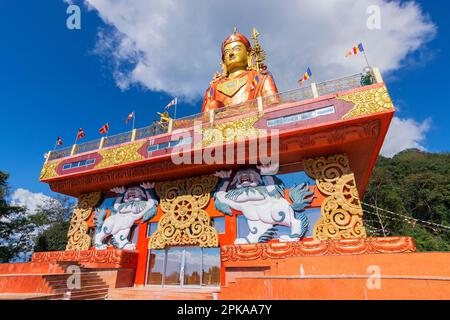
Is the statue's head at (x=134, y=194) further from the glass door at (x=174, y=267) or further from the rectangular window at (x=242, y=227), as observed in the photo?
the rectangular window at (x=242, y=227)

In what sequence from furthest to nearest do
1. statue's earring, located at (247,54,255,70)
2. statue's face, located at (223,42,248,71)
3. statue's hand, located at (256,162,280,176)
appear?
1. statue's earring, located at (247,54,255,70)
2. statue's face, located at (223,42,248,71)
3. statue's hand, located at (256,162,280,176)

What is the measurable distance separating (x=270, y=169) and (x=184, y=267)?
5.19 metres

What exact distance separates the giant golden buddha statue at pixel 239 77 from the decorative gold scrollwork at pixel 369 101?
4.03 metres

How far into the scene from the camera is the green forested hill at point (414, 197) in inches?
1123

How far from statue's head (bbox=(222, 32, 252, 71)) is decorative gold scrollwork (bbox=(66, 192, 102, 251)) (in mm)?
10673

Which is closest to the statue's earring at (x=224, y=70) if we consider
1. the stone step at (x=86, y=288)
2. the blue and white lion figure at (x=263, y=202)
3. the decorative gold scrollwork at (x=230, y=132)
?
the decorative gold scrollwork at (x=230, y=132)

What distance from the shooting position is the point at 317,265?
686 centimetres

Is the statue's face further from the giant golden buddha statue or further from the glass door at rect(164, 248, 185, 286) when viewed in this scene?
the glass door at rect(164, 248, 185, 286)

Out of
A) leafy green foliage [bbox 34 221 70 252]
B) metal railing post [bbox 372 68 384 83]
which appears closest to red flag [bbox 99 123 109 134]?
metal railing post [bbox 372 68 384 83]

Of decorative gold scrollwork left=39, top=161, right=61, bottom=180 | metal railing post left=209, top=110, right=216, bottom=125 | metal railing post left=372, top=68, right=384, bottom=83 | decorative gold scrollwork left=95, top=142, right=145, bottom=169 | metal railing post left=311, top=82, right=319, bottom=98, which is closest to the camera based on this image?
metal railing post left=372, top=68, right=384, bottom=83

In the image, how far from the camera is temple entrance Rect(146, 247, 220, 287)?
9898mm

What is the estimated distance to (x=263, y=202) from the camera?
32.0 ft
